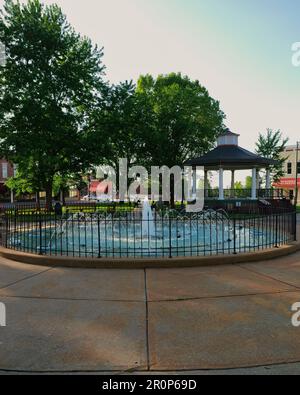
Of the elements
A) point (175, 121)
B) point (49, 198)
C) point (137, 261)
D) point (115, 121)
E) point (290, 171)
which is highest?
point (175, 121)

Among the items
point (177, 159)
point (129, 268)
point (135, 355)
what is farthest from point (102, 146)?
point (135, 355)

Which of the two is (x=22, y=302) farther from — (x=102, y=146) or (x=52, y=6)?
(x=52, y=6)

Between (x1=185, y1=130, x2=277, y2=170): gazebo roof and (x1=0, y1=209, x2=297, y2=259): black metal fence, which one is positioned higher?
(x1=185, y1=130, x2=277, y2=170): gazebo roof

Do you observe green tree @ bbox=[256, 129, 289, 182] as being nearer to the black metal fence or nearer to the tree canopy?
the tree canopy

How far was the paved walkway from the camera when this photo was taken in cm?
360

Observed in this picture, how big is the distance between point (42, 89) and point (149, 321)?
22.3 m

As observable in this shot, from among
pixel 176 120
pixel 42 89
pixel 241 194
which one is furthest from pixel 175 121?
pixel 42 89

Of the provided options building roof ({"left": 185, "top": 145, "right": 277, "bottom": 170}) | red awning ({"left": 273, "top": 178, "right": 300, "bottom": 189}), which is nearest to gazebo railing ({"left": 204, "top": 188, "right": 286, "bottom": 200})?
building roof ({"left": 185, "top": 145, "right": 277, "bottom": 170})

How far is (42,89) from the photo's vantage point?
23.5m

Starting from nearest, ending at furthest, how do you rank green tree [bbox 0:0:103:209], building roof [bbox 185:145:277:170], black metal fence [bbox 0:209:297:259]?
black metal fence [bbox 0:209:297:259]
green tree [bbox 0:0:103:209]
building roof [bbox 185:145:277:170]

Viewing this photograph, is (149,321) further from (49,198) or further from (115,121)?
(49,198)

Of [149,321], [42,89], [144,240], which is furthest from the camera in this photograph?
[42,89]

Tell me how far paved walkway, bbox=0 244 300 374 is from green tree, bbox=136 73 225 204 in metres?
23.8

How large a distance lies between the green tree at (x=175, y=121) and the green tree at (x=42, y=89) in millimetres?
6180
